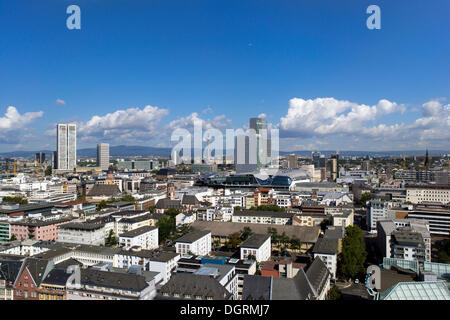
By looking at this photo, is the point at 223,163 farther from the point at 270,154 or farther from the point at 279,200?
the point at 279,200

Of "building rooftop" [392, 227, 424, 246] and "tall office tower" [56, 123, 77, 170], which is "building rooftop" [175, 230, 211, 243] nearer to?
"building rooftop" [392, 227, 424, 246]

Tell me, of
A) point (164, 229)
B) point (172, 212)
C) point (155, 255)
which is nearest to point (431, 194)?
point (172, 212)

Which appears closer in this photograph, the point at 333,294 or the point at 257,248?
the point at 333,294

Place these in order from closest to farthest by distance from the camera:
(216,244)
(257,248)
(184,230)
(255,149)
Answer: (257,248)
(216,244)
(184,230)
(255,149)

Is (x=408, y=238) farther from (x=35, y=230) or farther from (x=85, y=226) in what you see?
(x=35, y=230)

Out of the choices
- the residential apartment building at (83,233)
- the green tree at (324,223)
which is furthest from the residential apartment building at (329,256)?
the residential apartment building at (83,233)

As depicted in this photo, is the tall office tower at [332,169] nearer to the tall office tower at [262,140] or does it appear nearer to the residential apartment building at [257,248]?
the tall office tower at [262,140]

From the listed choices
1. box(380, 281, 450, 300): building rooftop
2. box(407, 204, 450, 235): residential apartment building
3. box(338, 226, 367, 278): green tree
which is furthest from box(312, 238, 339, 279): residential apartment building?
box(407, 204, 450, 235): residential apartment building

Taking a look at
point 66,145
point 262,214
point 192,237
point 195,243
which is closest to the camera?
point 195,243
